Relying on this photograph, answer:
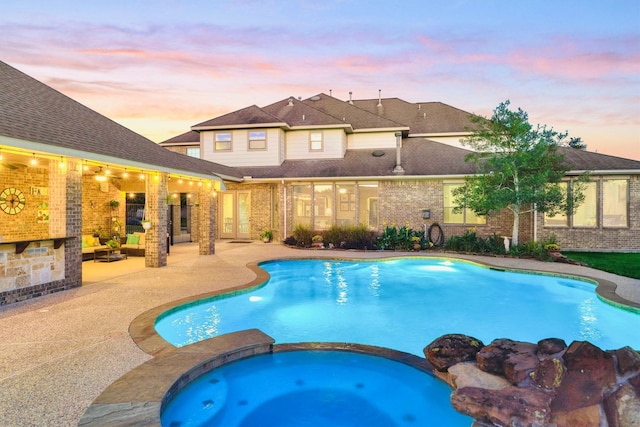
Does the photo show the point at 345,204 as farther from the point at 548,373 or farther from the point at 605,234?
the point at 548,373

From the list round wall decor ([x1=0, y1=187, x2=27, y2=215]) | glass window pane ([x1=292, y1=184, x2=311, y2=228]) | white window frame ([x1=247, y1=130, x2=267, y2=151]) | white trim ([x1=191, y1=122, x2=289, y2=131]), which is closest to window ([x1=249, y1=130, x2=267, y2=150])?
white window frame ([x1=247, y1=130, x2=267, y2=151])

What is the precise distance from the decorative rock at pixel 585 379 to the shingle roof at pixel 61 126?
30.2ft

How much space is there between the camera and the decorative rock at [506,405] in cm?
354

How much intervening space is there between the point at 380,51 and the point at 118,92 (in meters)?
16.4

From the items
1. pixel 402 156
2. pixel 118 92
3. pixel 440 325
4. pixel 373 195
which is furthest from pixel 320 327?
pixel 118 92

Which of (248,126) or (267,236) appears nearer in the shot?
(267,236)

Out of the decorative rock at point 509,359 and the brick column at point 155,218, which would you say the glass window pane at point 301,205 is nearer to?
the brick column at point 155,218

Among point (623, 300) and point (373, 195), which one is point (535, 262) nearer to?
point (623, 300)

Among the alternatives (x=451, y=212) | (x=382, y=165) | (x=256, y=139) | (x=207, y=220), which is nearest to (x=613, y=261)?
(x=451, y=212)

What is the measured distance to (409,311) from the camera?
8.51 m

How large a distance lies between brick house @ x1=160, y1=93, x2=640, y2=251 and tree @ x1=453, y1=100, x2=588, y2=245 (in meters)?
1.69

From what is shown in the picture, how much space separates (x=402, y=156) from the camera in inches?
759

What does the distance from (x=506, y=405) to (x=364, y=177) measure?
46.9 ft

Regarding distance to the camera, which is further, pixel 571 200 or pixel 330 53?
pixel 330 53
